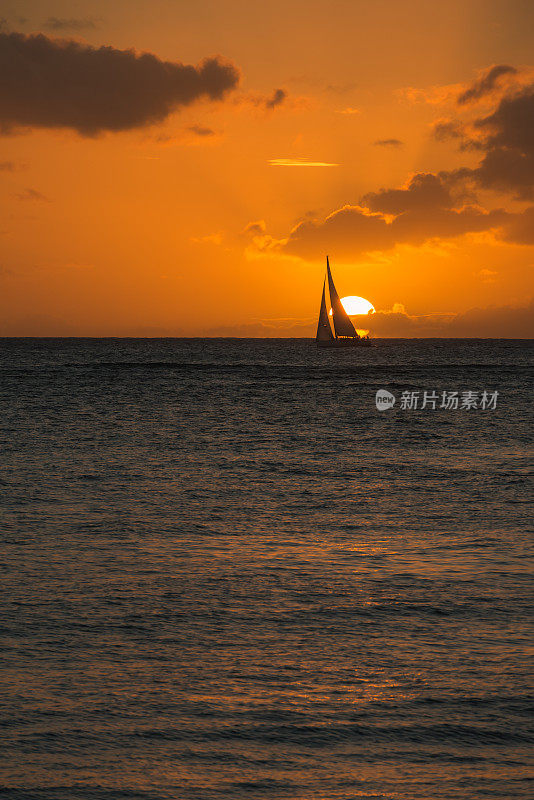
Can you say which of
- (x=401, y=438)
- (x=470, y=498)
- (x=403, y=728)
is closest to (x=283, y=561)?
(x=403, y=728)

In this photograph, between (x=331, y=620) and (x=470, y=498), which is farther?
(x=470, y=498)

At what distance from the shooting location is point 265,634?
10836 mm

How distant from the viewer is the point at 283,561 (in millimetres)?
14594

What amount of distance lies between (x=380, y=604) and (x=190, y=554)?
4552mm

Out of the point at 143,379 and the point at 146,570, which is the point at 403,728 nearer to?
the point at 146,570

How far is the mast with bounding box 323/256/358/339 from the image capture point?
148m

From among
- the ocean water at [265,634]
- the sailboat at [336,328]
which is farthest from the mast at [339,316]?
the ocean water at [265,634]
